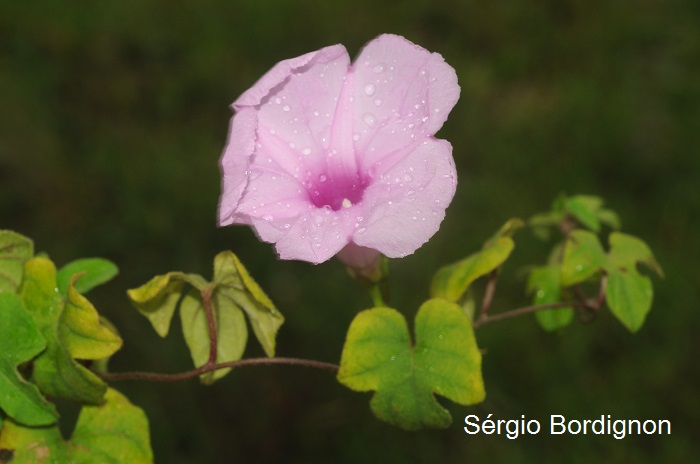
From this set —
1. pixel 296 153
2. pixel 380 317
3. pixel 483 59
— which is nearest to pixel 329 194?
pixel 296 153

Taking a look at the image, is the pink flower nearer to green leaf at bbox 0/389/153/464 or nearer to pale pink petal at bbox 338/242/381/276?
pale pink petal at bbox 338/242/381/276

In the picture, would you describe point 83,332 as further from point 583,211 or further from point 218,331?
point 583,211

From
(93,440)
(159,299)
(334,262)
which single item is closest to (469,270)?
(159,299)

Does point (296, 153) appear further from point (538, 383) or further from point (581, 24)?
point (581, 24)

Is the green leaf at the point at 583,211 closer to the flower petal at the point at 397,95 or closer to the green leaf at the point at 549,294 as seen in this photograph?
the green leaf at the point at 549,294

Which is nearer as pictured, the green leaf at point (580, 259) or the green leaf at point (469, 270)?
the green leaf at point (469, 270)

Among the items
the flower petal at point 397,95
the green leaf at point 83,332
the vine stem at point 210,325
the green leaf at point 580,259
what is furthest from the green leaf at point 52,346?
the green leaf at point 580,259

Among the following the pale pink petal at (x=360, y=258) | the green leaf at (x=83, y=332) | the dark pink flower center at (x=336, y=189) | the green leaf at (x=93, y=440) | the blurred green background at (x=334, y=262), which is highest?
the dark pink flower center at (x=336, y=189)
